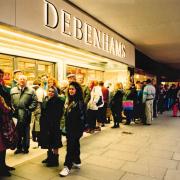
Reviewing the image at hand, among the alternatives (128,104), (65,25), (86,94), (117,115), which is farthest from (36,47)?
(128,104)

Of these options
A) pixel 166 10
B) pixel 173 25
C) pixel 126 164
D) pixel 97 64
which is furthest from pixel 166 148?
pixel 97 64

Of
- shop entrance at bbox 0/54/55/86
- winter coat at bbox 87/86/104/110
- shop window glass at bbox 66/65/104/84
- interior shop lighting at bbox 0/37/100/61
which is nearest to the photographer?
interior shop lighting at bbox 0/37/100/61

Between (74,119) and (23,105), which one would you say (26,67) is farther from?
(74,119)

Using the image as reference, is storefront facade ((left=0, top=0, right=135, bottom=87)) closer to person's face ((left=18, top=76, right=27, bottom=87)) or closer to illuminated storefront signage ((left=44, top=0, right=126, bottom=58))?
illuminated storefront signage ((left=44, top=0, right=126, bottom=58))

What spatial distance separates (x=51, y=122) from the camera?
14.7ft

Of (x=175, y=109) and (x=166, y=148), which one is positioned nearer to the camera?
(x=166, y=148)

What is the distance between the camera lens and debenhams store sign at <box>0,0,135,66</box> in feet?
16.3

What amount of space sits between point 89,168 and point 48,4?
→ 3.60 meters

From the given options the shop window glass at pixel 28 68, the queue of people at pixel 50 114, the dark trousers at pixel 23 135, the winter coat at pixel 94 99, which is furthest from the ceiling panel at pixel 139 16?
the dark trousers at pixel 23 135

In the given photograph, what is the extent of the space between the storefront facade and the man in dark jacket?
3.84 ft

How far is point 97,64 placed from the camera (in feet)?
40.8

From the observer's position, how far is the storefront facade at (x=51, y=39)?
16.1 feet

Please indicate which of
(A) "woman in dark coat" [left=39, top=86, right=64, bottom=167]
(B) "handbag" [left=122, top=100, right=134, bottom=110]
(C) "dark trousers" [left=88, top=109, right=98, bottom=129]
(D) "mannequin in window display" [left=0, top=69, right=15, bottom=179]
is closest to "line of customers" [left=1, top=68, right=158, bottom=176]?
(A) "woman in dark coat" [left=39, top=86, right=64, bottom=167]

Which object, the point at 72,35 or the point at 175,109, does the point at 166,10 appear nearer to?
the point at 72,35
